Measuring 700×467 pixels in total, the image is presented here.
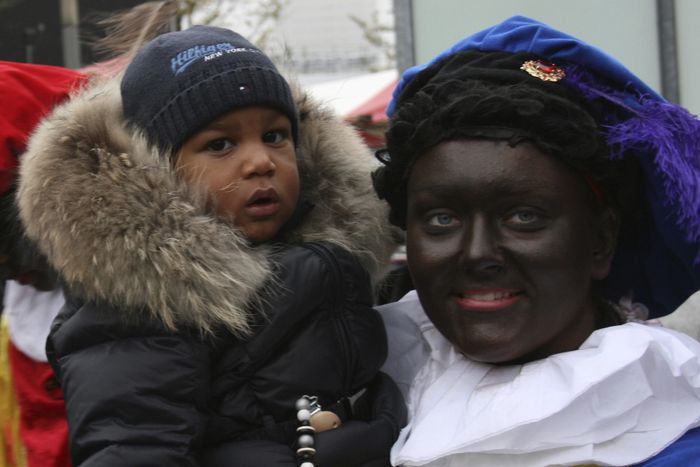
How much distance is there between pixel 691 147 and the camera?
2033 millimetres

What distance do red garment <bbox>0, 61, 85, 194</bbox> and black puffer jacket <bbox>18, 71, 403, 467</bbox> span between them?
347 mm

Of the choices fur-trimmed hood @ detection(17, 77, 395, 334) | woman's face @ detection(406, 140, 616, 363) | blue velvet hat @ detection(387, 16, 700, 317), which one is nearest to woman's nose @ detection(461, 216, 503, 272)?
woman's face @ detection(406, 140, 616, 363)

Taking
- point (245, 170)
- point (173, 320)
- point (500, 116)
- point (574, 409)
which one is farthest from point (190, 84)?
point (574, 409)

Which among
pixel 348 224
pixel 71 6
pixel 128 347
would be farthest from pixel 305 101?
pixel 71 6

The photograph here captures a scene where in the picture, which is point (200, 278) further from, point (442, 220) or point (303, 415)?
point (442, 220)

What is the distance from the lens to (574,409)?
6.07ft

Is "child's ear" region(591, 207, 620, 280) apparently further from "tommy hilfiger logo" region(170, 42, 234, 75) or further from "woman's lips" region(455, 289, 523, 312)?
"tommy hilfiger logo" region(170, 42, 234, 75)

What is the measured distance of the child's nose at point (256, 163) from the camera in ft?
6.69

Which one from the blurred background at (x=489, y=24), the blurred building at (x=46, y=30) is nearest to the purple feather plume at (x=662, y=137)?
the blurred background at (x=489, y=24)

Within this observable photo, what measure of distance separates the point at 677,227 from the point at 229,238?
925 millimetres

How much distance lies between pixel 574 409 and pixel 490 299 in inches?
10.9

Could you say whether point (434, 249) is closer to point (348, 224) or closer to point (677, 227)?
point (348, 224)

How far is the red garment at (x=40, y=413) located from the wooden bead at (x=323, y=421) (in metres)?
0.75

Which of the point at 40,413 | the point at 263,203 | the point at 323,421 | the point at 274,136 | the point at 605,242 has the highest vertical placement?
the point at 274,136
